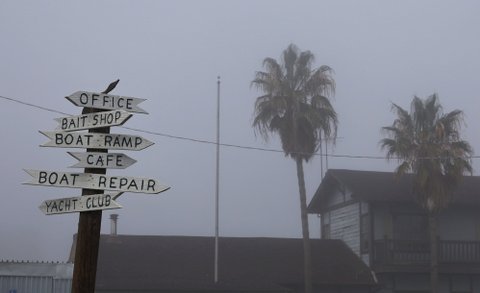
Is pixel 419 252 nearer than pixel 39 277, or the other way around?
pixel 39 277

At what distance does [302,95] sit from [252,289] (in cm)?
1011

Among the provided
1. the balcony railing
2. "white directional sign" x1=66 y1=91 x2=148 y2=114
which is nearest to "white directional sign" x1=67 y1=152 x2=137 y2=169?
"white directional sign" x1=66 y1=91 x2=148 y2=114

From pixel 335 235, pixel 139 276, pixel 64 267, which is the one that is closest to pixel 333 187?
pixel 335 235

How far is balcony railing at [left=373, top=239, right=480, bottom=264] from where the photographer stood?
35562mm

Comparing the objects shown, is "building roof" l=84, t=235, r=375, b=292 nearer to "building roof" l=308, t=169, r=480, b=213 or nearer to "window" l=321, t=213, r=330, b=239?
"window" l=321, t=213, r=330, b=239

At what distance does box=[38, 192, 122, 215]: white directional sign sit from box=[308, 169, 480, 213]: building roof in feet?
87.6

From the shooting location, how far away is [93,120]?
1009cm

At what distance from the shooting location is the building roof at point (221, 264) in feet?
105

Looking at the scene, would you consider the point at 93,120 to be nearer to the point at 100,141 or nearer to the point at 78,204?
the point at 100,141

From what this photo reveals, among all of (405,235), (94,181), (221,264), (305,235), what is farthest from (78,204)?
(405,235)

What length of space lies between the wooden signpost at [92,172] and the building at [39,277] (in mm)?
15343

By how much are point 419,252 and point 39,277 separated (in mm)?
17636

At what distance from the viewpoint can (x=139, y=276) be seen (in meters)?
32.1

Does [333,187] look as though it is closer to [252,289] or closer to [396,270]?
[396,270]
